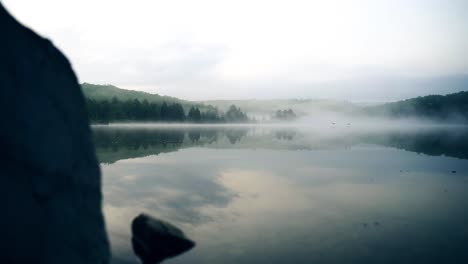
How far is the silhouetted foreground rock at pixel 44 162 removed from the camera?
19.6 ft

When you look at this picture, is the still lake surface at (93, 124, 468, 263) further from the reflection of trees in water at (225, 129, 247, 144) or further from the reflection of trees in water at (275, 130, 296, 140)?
the reflection of trees in water at (275, 130, 296, 140)

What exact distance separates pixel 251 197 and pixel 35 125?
13613 mm

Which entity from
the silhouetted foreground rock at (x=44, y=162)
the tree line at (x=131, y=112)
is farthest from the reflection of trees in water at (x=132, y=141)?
the tree line at (x=131, y=112)

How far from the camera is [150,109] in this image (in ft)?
563

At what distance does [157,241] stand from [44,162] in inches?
217

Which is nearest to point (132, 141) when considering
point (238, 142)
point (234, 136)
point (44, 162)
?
point (238, 142)

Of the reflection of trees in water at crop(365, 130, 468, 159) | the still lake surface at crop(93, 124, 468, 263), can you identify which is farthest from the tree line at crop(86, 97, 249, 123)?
the still lake surface at crop(93, 124, 468, 263)

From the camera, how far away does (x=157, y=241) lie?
35.8 ft

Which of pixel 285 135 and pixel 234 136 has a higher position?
pixel 234 136

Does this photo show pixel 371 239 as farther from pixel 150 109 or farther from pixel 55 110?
pixel 150 109

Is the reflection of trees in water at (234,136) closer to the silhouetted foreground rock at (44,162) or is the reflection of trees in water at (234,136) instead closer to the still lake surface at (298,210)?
the still lake surface at (298,210)

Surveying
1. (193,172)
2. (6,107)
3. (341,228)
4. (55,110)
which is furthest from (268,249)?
(193,172)

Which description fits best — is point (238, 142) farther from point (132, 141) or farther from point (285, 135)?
point (285, 135)

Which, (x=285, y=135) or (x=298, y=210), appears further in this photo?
(x=285, y=135)
